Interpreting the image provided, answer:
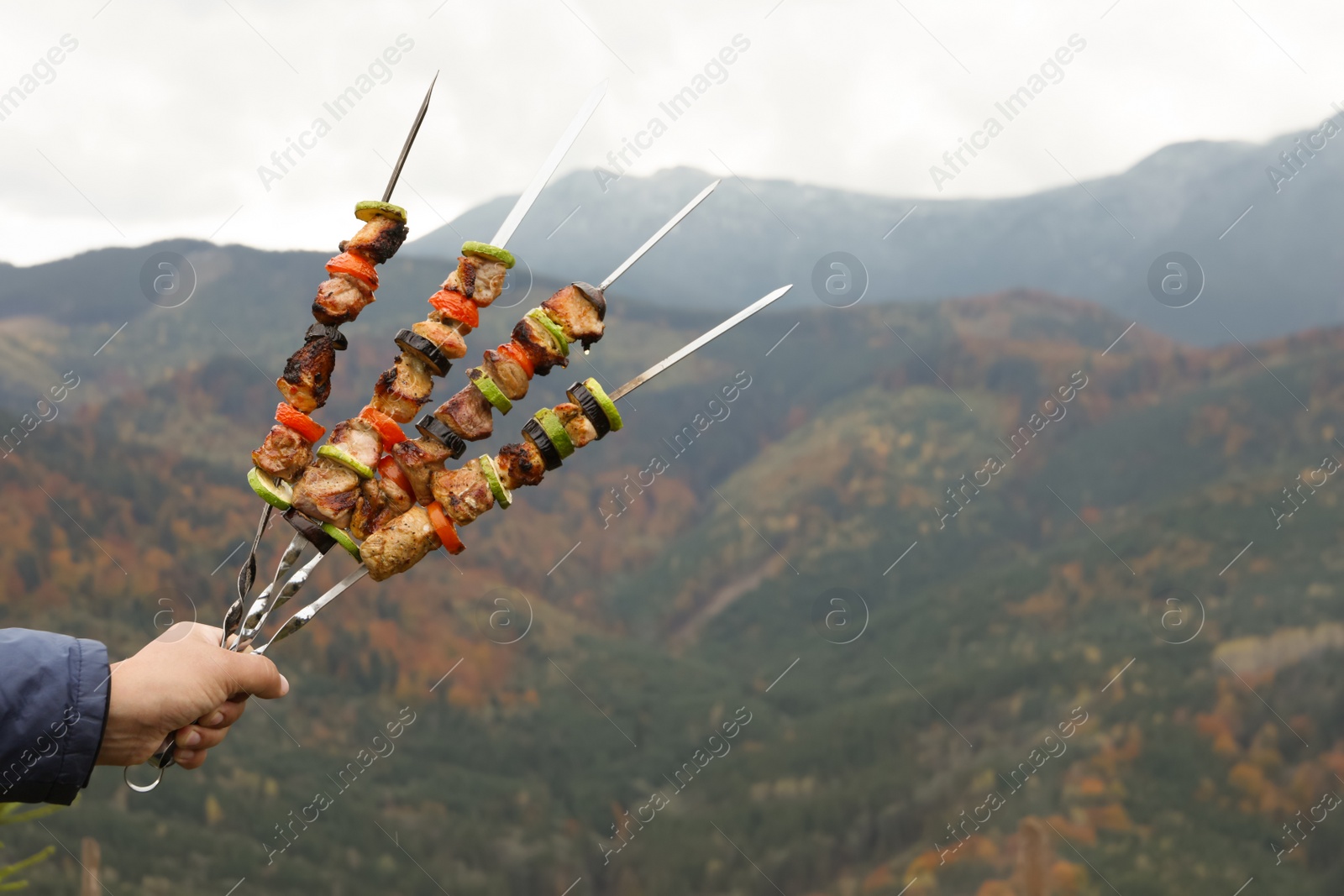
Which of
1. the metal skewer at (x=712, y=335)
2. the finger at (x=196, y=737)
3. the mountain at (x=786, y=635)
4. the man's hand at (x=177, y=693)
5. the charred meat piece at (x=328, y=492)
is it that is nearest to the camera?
the metal skewer at (x=712, y=335)

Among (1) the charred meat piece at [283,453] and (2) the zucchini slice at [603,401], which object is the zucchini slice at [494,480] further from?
(1) the charred meat piece at [283,453]

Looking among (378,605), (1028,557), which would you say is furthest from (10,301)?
(1028,557)

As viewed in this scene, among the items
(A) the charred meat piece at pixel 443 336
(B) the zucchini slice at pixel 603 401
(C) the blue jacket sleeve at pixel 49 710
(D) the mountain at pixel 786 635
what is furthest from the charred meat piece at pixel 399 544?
(D) the mountain at pixel 786 635

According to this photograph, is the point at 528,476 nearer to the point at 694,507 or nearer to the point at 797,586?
the point at 797,586

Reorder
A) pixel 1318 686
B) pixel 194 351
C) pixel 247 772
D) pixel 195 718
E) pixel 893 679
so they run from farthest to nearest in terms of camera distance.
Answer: pixel 194 351 → pixel 893 679 → pixel 1318 686 → pixel 247 772 → pixel 195 718

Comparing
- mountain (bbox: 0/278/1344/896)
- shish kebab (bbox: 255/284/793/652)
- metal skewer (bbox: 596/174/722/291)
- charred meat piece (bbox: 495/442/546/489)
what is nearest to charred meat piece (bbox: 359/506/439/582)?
shish kebab (bbox: 255/284/793/652)

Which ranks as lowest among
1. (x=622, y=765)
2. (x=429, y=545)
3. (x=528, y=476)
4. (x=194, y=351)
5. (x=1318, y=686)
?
(x=622, y=765)

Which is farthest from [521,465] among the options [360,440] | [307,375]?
[307,375]
